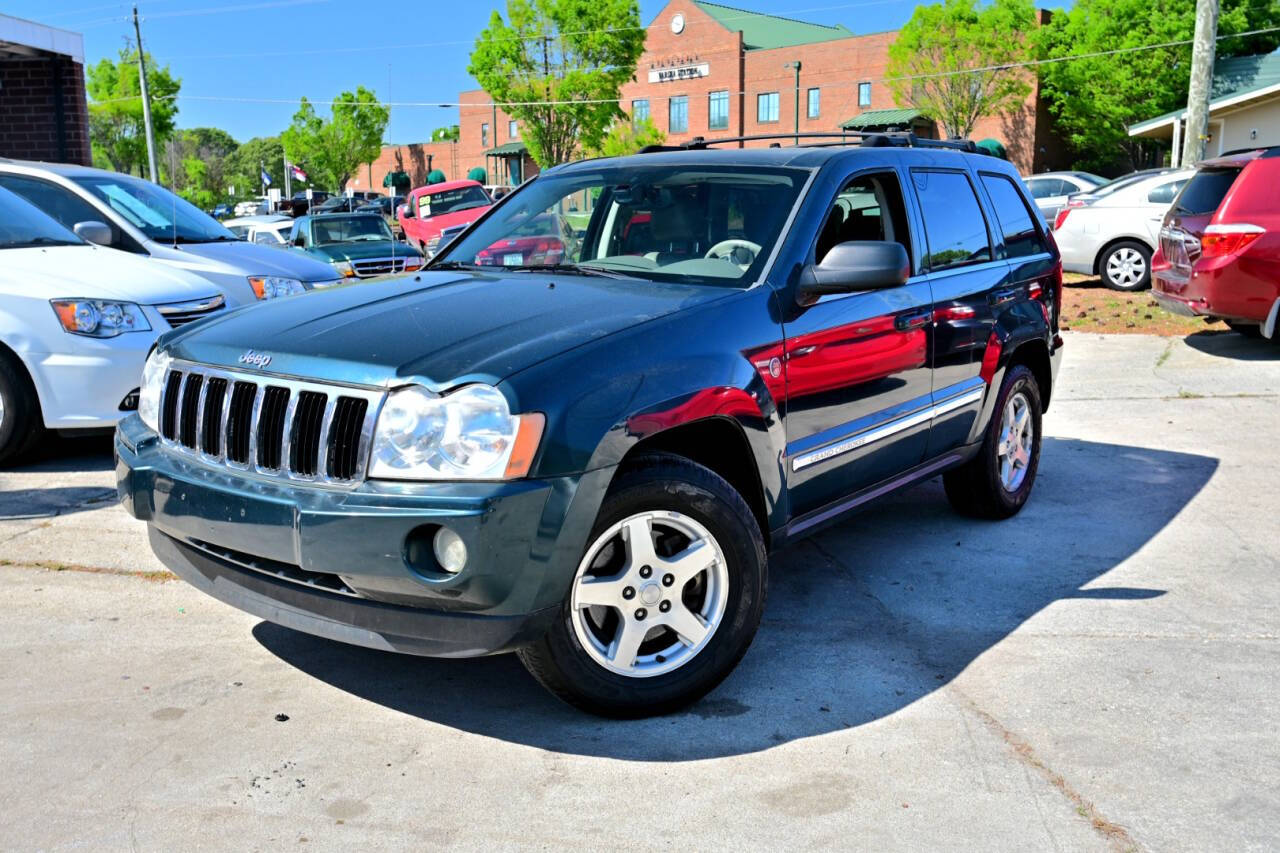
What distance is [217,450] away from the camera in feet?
12.0

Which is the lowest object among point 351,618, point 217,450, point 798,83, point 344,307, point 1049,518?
point 1049,518

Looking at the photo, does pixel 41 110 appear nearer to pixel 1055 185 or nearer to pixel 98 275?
pixel 98 275

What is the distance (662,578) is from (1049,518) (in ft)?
10.5

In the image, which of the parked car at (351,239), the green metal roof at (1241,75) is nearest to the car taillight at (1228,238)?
the parked car at (351,239)

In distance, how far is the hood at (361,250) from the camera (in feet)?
55.2

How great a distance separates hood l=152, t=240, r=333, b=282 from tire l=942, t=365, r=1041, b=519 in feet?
17.3

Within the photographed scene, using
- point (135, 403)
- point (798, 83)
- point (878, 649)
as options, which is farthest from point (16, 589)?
point (798, 83)

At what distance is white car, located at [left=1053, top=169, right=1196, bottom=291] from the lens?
15094mm

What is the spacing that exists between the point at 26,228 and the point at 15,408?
60.0 inches

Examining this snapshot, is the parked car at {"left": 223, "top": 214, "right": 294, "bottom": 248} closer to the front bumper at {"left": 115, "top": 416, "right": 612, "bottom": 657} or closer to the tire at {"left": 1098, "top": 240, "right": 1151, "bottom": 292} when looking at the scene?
the tire at {"left": 1098, "top": 240, "right": 1151, "bottom": 292}

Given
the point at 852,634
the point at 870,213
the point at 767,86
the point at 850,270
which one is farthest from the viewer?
the point at 767,86

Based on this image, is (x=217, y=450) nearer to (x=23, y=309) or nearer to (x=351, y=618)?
(x=351, y=618)

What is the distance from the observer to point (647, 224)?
470cm

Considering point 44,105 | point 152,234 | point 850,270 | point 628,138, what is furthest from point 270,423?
point 628,138
